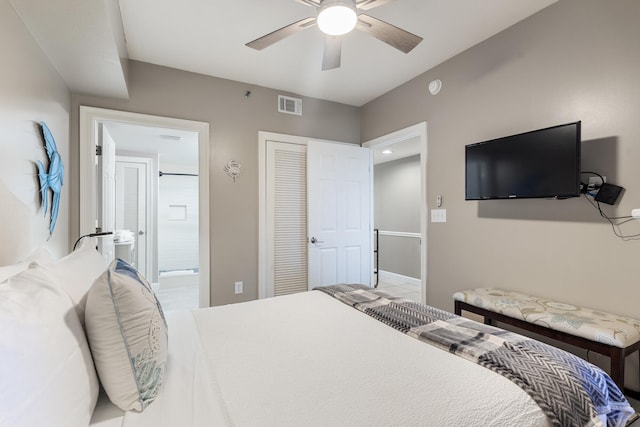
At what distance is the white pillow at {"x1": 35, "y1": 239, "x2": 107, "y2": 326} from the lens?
94 cm

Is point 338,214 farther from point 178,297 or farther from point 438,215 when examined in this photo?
point 178,297

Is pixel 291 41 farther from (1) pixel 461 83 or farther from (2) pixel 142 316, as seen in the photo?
(2) pixel 142 316

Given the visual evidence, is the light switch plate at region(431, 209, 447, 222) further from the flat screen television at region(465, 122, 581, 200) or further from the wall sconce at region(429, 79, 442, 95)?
the wall sconce at region(429, 79, 442, 95)

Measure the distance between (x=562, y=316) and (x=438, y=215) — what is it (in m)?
1.33

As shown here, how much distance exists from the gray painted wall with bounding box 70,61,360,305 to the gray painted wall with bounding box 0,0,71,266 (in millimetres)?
883

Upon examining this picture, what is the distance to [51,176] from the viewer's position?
6.39 feet

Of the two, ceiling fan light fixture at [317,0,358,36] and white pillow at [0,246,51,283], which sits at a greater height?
ceiling fan light fixture at [317,0,358,36]

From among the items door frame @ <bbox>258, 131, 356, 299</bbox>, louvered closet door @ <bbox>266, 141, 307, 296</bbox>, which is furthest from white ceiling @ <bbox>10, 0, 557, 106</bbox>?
louvered closet door @ <bbox>266, 141, 307, 296</bbox>

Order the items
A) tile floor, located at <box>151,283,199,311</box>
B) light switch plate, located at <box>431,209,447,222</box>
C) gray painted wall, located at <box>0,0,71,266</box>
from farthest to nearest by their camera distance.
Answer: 1. tile floor, located at <box>151,283,199,311</box>
2. light switch plate, located at <box>431,209,447,222</box>
3. gray painted wall, located at <box>0,0,71,266</box>

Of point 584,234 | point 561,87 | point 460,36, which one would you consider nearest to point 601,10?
point 561,87

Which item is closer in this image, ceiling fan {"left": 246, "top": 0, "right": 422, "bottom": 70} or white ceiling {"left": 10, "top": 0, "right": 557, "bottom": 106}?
ceiling fan {"left": 246, "top": 0, "right": 422, "bottom": 70}

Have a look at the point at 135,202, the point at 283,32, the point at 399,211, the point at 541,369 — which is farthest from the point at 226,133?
the point at 399,211

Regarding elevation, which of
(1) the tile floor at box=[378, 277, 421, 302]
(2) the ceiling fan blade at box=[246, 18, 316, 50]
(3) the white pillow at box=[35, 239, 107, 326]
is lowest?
(1) the tile floor at box=[378, 277, 421, 302]

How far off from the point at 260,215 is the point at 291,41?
172 centimetres
